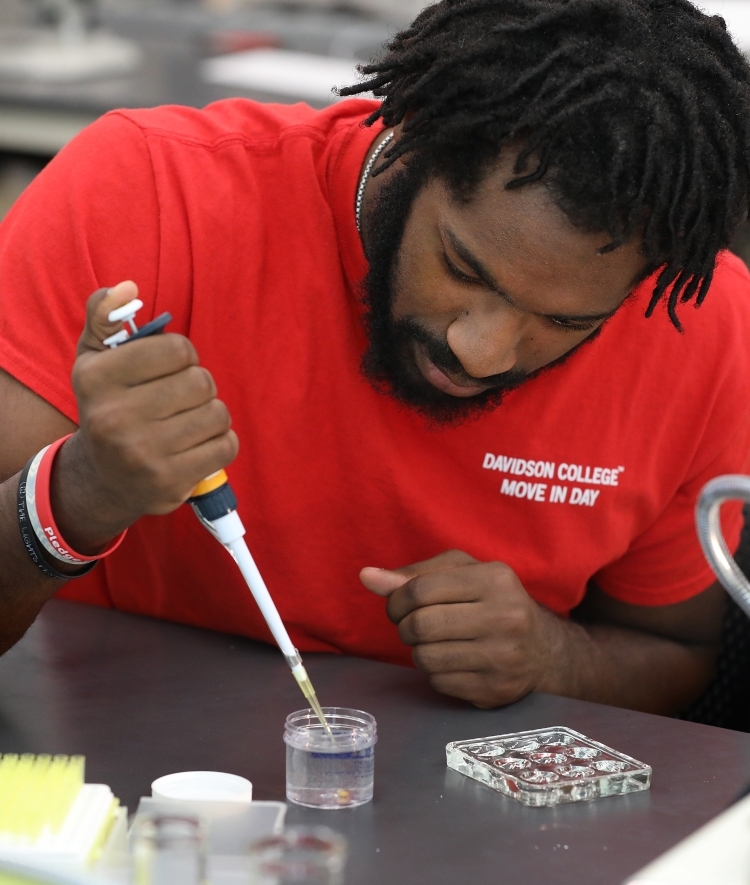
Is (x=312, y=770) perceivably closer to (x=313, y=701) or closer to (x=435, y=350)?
(x=313, y=701)

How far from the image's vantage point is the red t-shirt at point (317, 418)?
1.40 m

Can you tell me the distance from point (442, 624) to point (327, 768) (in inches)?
11.1

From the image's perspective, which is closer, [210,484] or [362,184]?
[210,484]

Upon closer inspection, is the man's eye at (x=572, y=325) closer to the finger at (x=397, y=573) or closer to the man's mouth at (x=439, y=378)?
the man's mouth at (x=439, y=378)

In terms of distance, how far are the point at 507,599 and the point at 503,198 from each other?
0.39 metres

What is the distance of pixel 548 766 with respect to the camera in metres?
1.04

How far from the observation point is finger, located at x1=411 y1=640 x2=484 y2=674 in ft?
3.96

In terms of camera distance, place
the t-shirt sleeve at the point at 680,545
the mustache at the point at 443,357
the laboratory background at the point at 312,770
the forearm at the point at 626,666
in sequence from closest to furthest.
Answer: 1. the laboratory background at the point at 312,770
2. the mustache at the point at 443,357
3. the forearm at the point at 626,666
4. the t-shirt sleeve at the point at 680,545

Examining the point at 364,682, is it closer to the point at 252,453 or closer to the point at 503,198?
the point at 252,453

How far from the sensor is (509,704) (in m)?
1.22

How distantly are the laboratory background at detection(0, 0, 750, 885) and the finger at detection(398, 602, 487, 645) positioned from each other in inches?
2.1

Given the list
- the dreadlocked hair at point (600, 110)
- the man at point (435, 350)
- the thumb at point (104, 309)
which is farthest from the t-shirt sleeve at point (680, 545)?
the thumb at point (104, 309)

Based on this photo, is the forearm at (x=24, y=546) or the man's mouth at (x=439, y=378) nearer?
the forearm at (x=24, y=546)

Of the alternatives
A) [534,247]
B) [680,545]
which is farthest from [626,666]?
[534,247]
